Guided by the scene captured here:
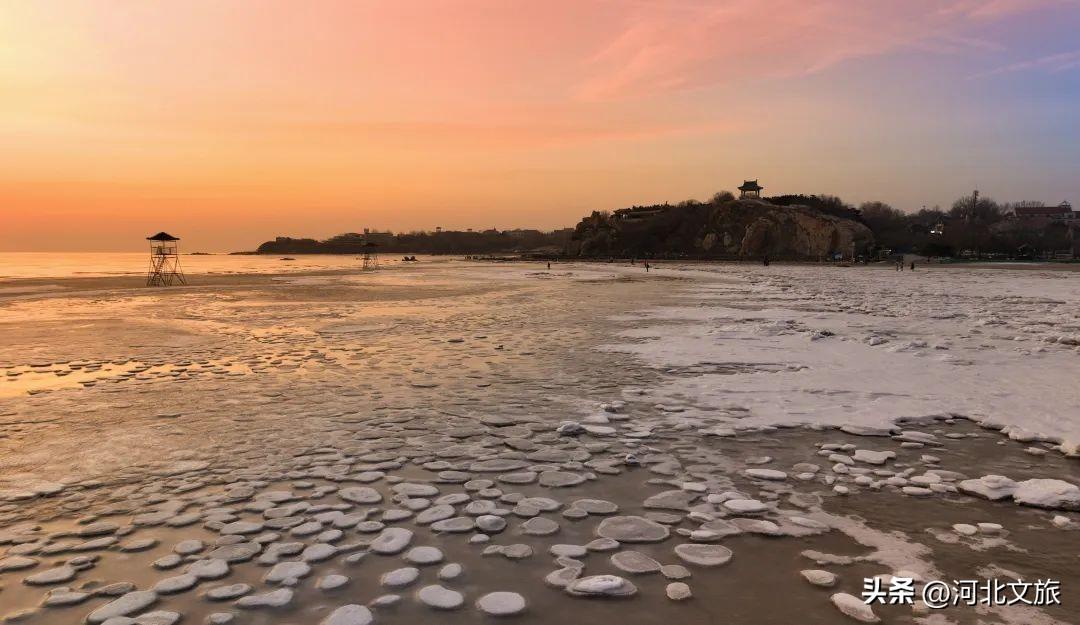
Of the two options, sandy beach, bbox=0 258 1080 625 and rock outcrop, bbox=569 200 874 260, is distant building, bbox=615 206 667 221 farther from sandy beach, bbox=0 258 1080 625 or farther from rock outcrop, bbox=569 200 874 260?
sandy beach, bbox=0 258 1080 625

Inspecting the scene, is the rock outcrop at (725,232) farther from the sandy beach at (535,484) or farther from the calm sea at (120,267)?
the sandy beach at (535,484)

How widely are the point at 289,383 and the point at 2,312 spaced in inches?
800

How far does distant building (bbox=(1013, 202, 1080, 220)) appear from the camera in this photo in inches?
7111

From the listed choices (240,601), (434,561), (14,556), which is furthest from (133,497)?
(434,561)

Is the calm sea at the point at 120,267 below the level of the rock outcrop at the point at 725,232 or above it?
below

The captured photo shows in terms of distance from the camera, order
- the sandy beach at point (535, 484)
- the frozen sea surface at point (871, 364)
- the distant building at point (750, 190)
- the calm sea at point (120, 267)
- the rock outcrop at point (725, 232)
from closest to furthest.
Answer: the sandy beach at point (535, 484)
the frozen sea surface at point (871, 364)
the calm sea at point (120, 267)
the rock outcrop at point (725, 232)
the distant building at point (750, 190)

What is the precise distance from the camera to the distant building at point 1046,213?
593 feet

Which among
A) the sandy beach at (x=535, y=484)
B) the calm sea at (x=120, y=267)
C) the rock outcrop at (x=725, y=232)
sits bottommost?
the sandy beach at (x=535, y=484)

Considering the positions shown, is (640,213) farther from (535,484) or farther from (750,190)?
(535,484)

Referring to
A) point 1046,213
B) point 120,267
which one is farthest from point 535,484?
point 1046,213

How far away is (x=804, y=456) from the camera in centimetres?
625

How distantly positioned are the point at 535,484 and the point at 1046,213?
787 feet

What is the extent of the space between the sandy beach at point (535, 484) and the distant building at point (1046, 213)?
8639 inches

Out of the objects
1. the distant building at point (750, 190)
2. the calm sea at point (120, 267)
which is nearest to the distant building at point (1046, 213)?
the distant building at point (750, 190)
